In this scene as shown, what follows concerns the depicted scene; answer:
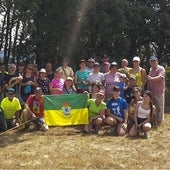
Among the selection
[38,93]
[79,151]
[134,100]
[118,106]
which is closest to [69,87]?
[38,93]

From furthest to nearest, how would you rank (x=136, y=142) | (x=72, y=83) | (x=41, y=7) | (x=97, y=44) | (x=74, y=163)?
(x=97, y=44) < (x=41, y=7) < (x=72, y=83) < (x=136, y=142) < (x=74, y=163)

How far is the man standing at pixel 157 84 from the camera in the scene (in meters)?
11.5

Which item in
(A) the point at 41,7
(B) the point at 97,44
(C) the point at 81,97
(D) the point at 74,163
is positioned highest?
(A) the point at 41,7

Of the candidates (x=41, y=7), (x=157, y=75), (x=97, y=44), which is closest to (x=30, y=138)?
(x=157, y=75)

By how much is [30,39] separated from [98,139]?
1185 centimetres

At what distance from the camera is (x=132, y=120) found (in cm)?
1097

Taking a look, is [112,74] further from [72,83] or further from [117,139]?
[117,139]

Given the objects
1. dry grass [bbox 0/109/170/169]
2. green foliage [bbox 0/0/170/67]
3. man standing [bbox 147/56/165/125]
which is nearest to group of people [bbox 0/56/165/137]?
man standing [bbox 147/56/165/125]

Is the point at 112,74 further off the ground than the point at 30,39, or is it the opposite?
the point at 30,39

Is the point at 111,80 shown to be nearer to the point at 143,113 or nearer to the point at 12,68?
the point at 143,113

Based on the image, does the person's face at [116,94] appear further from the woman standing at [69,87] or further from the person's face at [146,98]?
the woman standing at [69,87]

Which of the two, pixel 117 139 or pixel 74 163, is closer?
pixel 74 163

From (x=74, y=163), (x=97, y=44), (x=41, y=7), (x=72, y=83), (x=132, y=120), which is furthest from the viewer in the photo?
(x=97, y=44)

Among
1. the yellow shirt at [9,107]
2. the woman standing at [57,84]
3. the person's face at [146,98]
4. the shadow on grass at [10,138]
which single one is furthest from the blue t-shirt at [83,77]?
the shadow on grass at [10,138]
